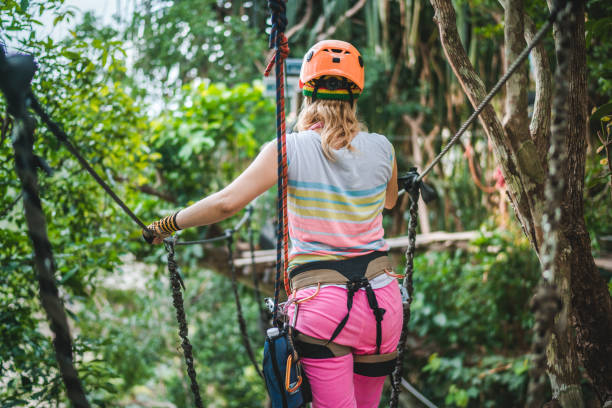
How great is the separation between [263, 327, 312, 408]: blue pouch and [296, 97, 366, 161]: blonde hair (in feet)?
1.36

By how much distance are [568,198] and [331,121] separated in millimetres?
693

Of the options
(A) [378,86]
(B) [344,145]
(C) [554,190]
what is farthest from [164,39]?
(C) [554,190]

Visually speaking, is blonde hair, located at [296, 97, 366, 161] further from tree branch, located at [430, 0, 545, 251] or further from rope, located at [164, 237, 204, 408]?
rope, located at [164, 237, 204, 408]

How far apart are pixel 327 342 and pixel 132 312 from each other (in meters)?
5.39

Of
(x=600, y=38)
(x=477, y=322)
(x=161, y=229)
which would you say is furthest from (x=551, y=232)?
(x=477, y=322)

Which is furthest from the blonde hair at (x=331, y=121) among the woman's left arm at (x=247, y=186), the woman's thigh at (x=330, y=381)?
the woman's thigh at (x=330, y=381)

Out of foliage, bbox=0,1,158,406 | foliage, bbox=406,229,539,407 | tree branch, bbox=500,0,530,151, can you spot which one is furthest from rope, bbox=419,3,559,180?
→ foliage, bbox=406,229,539,407

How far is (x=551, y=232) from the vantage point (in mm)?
754

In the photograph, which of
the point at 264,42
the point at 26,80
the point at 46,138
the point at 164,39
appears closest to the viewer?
the point at 26,80

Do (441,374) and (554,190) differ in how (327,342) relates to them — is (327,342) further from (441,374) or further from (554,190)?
(441,374)

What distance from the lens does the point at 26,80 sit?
2.46 ft

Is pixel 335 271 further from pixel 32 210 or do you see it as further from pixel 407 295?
pixel 32 210

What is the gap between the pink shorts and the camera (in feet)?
3.55

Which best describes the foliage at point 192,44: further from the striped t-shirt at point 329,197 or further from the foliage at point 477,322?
the striped t-shirt at point 329,197
